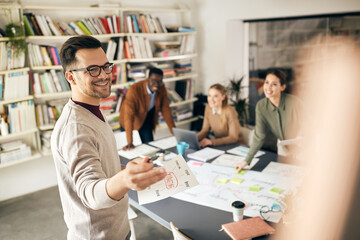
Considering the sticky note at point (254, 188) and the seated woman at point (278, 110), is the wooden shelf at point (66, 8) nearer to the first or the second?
the seated woman at point (278, 110)

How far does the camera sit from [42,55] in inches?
149

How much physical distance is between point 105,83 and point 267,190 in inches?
55.6

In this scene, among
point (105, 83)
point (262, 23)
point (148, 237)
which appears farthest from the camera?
point (262, 23)

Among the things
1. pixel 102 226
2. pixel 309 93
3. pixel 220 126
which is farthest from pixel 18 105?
pixel 309 93

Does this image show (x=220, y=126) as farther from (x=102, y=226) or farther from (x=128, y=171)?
(x=128, y=171)

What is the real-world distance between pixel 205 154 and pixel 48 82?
7.12 ft

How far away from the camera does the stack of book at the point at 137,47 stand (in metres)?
4.43

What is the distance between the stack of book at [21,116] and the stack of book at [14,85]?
103 mm

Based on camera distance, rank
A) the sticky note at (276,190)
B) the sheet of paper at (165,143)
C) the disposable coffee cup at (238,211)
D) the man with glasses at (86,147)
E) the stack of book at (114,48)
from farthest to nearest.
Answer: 1. the stack of book at (114,48)
2. the sheet of paper at (165,143)
3. the sticky note at (276,190)
4. the disposable coffee cup at (238,211)
5. the man with glasses at (86,147)

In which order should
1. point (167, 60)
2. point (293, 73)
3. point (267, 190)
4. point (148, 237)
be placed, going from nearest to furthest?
point (267, 190)
point (148, 237)
point (293, 73)
point (167, 60)

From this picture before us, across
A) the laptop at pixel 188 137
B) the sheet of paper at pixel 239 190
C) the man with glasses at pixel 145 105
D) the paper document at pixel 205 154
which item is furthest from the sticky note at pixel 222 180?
the man with glasses at pixel 145 105

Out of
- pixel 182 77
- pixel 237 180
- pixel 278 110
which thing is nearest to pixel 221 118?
pixel 278 110

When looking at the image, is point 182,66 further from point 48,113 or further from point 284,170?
point 284,170

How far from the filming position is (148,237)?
117 inches
